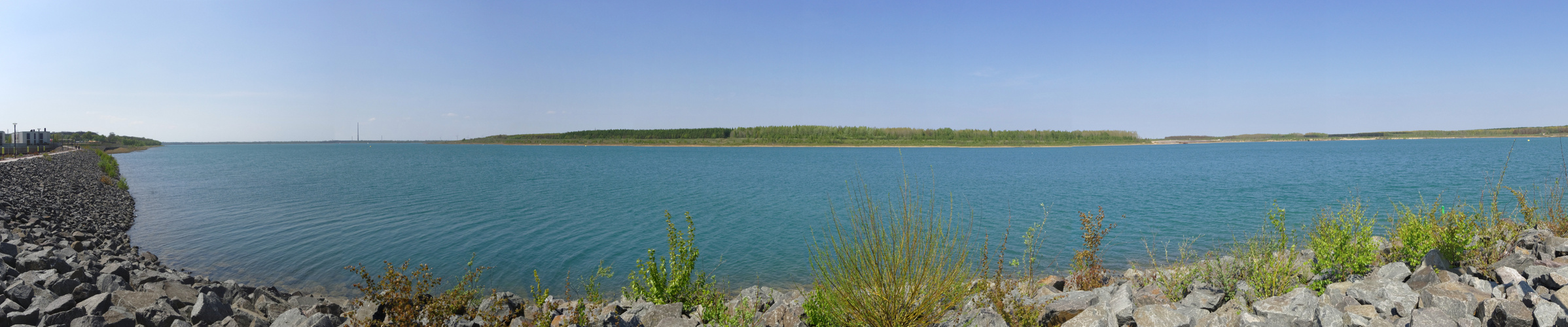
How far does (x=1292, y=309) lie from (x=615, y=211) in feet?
60.6

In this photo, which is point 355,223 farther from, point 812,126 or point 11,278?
Result: point 812,126

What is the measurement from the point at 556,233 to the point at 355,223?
6639mm

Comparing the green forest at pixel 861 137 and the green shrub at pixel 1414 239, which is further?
the green forest at pixel 861 137

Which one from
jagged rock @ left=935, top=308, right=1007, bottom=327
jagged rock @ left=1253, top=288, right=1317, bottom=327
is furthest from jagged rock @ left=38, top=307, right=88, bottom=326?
jagged rock @ left=1253, top=288, right=1317, bottom=327

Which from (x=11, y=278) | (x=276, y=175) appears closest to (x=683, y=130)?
(x=276, y=175)

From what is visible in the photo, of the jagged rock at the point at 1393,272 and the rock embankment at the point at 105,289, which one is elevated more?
the jagged rock at the point at 1393,272

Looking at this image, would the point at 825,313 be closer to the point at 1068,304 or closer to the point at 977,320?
the point at 977,320

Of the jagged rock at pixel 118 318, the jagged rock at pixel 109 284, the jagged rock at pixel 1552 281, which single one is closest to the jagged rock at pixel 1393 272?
the jagged rock at pixel 1552 281

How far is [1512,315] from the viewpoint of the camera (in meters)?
3.97

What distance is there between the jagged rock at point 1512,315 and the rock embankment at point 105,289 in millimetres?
8924

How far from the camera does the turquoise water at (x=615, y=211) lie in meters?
12.6

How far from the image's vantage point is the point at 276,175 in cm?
3938

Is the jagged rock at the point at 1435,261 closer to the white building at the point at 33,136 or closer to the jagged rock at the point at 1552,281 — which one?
the jagged rock at the point at 1552,281

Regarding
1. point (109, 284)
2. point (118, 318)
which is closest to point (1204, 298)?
point (118, 318)
